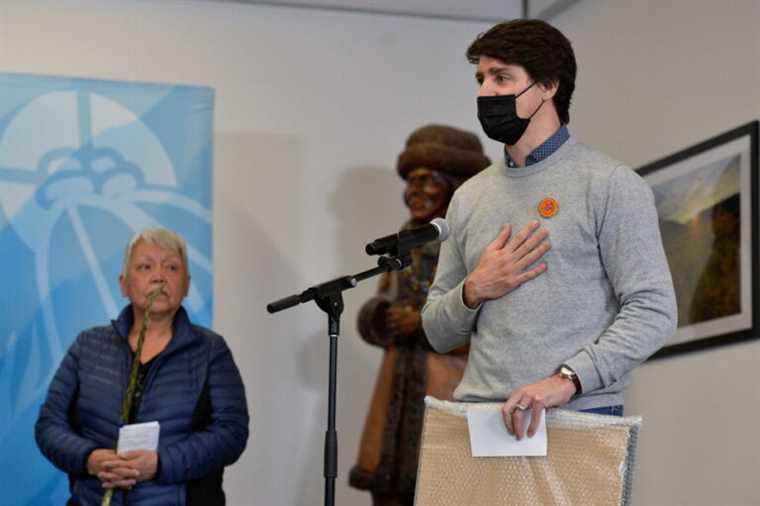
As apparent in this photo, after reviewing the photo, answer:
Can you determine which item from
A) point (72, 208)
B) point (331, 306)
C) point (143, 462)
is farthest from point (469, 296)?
point (72, 208)

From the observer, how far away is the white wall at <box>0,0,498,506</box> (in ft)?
17.6

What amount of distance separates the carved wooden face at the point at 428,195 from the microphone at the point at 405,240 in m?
1.94

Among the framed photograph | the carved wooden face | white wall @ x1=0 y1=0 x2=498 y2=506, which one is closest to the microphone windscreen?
the framed photograph

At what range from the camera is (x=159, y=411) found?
163 inches

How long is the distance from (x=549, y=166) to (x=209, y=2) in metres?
3.04

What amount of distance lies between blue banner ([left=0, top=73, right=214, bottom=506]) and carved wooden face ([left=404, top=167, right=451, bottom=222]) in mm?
880

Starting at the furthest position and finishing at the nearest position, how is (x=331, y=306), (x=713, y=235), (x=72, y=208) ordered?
1. (x=72, y=208)
2. (x=713, y=235)
3. (x=331, y=306)

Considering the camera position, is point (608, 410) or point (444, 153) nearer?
point (608, 410)

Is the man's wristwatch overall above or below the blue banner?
below

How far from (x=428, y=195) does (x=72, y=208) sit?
4.41 ft

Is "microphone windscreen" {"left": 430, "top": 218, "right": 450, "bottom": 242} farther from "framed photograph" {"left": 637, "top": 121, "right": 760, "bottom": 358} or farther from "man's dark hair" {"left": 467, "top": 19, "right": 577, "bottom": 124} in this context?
"framed photograph" {"left": 637, "top": 121, "right": 760, "bottom": 358}

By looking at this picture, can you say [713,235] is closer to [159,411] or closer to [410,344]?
[410,344]

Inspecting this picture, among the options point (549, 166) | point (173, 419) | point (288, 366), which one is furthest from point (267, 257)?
point (549, 166)

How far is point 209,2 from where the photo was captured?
18.2ft
